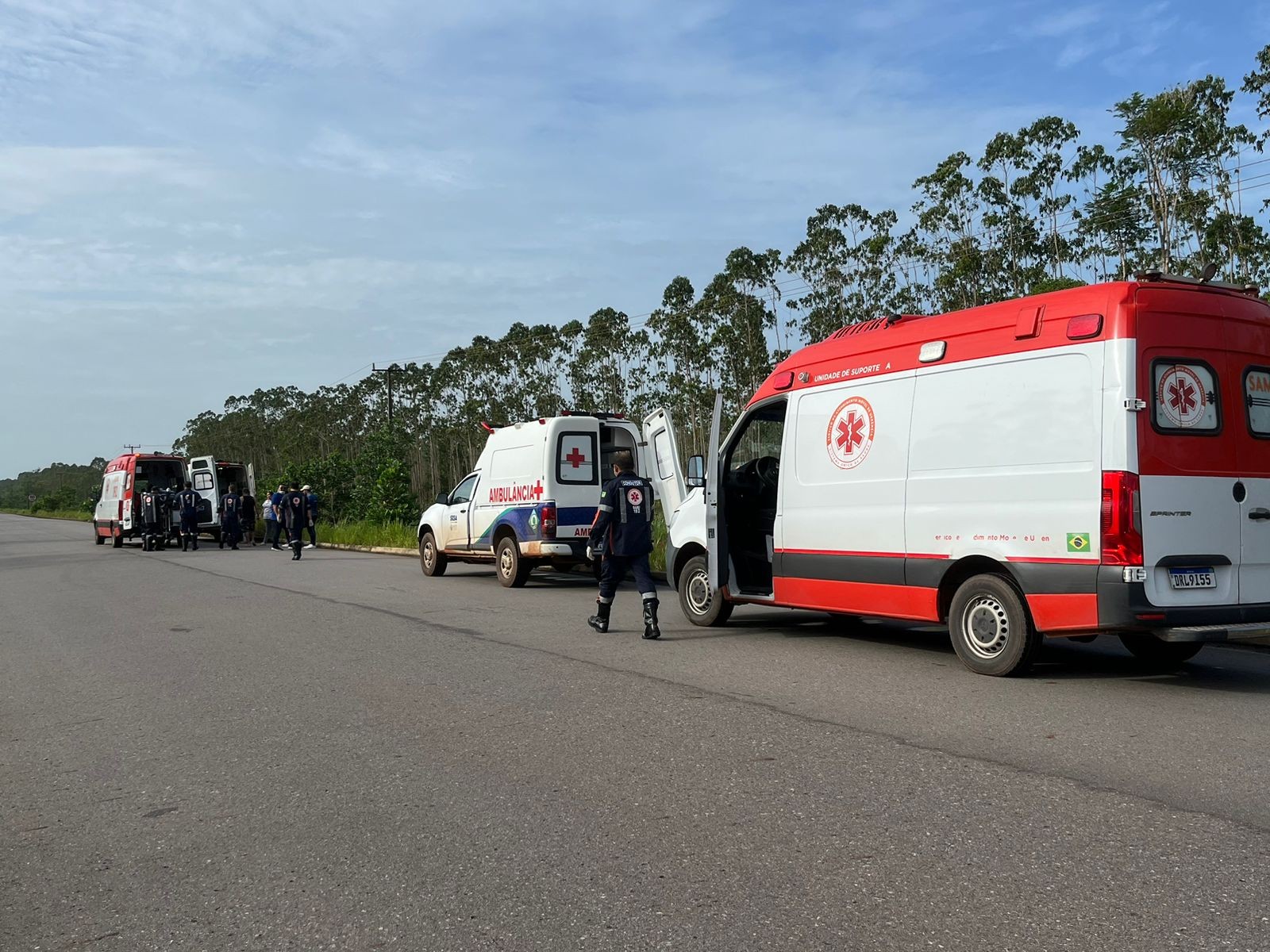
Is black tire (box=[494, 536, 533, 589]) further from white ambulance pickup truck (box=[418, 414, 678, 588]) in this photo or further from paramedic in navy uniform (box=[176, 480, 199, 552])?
paramedic in navy uniform (box=[176, 480, 199, 552])

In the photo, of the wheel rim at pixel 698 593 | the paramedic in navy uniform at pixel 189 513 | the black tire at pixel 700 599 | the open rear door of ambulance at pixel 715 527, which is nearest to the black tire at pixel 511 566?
the black tire at pixel 700 599

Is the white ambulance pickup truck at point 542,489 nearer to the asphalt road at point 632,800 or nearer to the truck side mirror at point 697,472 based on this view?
the truck side mirror at point 697,472

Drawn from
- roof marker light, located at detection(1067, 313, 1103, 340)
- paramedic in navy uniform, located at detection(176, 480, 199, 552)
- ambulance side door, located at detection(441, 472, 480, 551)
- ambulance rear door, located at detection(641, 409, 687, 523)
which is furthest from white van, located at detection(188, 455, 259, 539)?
roof marker light, located at detection(1067, 313, 1103, 340)

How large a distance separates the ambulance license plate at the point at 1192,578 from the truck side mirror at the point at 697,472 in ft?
14.9

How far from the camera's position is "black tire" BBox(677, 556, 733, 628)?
431 inches

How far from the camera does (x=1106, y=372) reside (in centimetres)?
715

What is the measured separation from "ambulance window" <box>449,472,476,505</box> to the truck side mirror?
281 inches

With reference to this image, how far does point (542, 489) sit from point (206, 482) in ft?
70.6

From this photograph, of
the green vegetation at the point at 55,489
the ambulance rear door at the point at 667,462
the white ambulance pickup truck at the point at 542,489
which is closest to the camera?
the ambulance rear door at the point at 667,462

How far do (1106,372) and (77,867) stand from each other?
6.27m

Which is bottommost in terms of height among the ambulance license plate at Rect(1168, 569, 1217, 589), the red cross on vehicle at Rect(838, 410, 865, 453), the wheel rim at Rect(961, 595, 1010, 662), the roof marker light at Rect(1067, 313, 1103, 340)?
the wheel rim at Rect(961, 595, 1010, 662)

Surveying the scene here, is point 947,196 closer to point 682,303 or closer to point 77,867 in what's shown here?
point 682,303

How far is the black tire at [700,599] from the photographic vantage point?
10945 millimetres

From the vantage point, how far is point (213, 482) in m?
33.6
